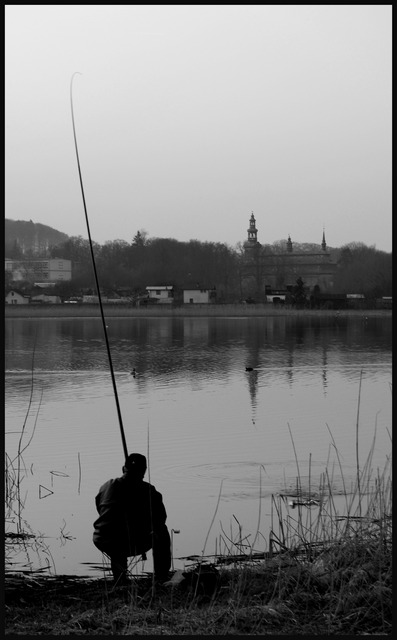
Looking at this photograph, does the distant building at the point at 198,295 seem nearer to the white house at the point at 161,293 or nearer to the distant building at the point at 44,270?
the white house at the point at 161,293

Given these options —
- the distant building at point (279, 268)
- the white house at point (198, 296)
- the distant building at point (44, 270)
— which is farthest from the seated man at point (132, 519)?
the distant building at point (44, 270)

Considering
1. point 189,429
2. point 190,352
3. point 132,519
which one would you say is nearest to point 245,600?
point 132,519

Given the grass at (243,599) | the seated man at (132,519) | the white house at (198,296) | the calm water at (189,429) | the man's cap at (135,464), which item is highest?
the white house at (198,296)

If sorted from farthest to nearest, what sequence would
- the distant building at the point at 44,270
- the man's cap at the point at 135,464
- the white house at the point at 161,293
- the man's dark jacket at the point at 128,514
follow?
1. the distant building at the point at 44,270
2. the white house at the point at 161,293
3. the man's dark jacket at the point at 128,514
4. the man's cap at the point at 135,464

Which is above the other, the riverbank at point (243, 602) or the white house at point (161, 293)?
the white house at point (161, 293)

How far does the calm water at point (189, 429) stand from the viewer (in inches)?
370

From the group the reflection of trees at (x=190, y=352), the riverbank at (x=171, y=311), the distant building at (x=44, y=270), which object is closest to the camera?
the reflection of trees at (x=190, y=352)

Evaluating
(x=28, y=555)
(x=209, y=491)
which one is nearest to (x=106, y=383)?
(x=209, y=491)

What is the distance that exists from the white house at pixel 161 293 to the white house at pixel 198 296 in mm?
2567

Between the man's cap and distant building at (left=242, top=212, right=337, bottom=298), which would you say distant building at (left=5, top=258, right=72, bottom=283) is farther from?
the man's cap

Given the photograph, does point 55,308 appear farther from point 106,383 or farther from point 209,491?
point 209,491

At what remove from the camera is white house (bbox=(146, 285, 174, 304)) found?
110250mm

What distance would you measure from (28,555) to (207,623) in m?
3.05

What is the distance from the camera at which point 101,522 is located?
6.06 meters
